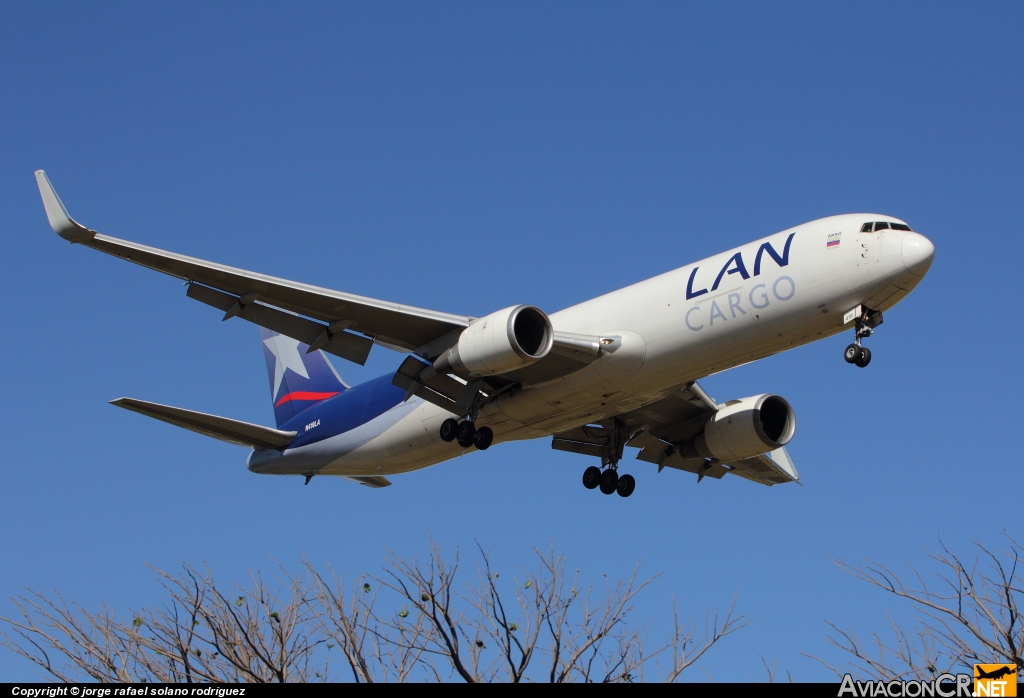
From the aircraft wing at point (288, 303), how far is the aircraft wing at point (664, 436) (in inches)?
266

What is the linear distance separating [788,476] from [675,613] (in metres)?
17.4

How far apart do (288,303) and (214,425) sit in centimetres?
615

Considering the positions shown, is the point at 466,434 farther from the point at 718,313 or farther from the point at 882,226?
the point at 882,226

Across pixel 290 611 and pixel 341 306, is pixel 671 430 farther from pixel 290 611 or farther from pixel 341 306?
pixel 290 611

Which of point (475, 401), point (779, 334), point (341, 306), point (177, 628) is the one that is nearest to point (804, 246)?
point (779, 334)

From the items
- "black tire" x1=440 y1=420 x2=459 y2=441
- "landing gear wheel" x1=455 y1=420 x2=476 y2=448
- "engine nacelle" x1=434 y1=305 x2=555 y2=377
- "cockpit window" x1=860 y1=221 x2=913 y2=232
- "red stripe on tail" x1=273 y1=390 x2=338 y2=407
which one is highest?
"red stripe on tail" x1=273 y1=390 x2=338 y2=407

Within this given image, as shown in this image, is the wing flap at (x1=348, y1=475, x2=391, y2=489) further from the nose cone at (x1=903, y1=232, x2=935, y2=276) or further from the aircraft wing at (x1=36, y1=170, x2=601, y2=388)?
the nose cone at (x1=903, y1=232, x2=935, y2=276)

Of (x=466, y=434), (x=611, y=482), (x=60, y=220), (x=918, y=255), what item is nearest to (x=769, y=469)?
(x=611, y=482)

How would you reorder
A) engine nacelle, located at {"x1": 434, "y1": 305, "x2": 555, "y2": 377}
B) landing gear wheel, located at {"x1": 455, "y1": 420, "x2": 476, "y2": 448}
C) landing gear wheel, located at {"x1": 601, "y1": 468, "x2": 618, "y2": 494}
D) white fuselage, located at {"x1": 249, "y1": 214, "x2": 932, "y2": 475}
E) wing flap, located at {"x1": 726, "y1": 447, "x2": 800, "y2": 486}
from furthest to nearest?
wing flap, located at {"x1": 726, "y1": 447, "x2": 800, "y2": 486}
landing gear wheel, located at {"x1": 601, "y1": 468, "x2": 618, "y2": 494}
landing gear wheel, located at {"x1": 455, "y1": 420, "x2": 476, "y2": 448}
engine nacelle, located at {"x1": 434, "y1": 305, "x2": 555, "y2": 377}
white fuselage, located at {"x1": 249, "y1": 214, "x2": 932, "y2": 475}

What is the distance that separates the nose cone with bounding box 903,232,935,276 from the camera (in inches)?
829

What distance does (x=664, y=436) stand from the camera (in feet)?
99.5

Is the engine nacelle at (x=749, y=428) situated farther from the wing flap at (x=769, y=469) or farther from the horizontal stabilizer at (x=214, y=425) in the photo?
the horizontal stabilizer at (x=214, y=425)

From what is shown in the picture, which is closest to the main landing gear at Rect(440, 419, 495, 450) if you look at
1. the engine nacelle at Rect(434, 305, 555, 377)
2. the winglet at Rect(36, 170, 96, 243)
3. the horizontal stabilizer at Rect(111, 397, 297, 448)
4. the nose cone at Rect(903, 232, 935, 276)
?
the engine nacelle at Rect(434, 305, 555, 377)

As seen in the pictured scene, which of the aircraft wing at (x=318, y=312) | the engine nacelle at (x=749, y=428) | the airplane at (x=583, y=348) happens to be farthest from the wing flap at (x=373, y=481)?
the engine nacelle at (x=749, y=428)
